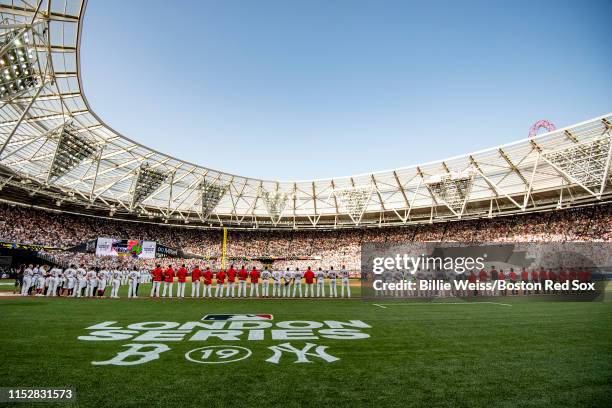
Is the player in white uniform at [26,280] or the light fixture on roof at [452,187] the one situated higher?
the light fixture on roof at [452,187]

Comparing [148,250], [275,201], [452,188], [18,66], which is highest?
[18,66]

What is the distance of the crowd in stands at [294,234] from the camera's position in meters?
33.5

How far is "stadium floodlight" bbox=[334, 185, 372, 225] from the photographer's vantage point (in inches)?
1694

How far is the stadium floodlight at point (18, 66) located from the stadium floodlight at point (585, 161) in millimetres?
37785

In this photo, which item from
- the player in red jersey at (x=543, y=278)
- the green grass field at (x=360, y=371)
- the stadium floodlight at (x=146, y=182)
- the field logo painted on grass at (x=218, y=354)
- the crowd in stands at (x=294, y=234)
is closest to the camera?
the green grass field at (x=360, y=371)

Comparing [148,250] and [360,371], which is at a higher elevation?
[148,250]

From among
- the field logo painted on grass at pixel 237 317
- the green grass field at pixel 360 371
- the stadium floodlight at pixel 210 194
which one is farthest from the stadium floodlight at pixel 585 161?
the stadium floodlight at pixel 210 194

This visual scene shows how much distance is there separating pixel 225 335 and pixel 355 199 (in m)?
38.0

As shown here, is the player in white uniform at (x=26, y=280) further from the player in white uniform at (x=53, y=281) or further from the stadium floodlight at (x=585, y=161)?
the stadium floodlight at (x=585, y=161)

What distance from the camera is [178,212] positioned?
153ft

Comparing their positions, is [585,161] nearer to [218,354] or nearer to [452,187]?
[452,187]

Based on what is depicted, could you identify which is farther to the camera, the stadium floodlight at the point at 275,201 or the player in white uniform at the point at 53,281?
the stadium floodlight at the point at 275,201

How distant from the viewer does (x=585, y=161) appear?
2789 centimetres

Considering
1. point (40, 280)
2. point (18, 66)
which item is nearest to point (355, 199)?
point (40, 280)
